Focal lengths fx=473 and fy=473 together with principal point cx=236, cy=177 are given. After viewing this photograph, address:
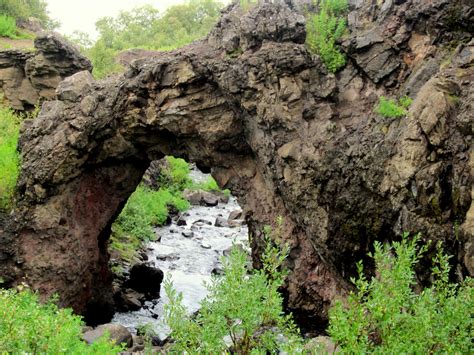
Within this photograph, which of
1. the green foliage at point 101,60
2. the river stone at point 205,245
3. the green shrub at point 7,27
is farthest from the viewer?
the green shrub at point 7,27

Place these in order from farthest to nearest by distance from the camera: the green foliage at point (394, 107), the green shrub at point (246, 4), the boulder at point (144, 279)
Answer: the boulder at point (144, 279) < the green shrub at point (246, 4) < the green foliage at point (394, 107)

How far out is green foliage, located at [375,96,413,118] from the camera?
9.66 meters

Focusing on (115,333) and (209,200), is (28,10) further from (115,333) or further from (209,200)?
(115,333)

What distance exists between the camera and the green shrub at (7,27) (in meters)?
35.0

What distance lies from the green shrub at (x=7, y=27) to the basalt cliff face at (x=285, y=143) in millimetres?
24076

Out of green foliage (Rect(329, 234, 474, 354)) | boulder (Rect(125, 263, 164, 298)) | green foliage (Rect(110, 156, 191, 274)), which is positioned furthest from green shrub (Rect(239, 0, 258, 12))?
green foliage (Rect(110, 156, 191, 274))

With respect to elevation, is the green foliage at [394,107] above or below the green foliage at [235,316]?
above

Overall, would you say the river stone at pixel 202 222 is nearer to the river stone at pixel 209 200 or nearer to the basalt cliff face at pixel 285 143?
the river stone at pixel 209 200

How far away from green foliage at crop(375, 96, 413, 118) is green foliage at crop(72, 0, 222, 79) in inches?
1714

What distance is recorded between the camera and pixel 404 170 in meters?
9.05

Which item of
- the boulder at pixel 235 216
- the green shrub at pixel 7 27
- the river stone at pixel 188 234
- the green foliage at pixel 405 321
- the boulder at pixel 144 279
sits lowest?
the boulder at pixel 235 216

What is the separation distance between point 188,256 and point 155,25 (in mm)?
46994

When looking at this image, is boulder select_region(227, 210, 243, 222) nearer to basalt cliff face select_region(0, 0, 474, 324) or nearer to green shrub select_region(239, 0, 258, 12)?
basalt cliff face select_region(0, 0, 474, 324)

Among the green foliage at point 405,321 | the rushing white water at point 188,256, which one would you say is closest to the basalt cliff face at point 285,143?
the rushing white water at point 188,256
